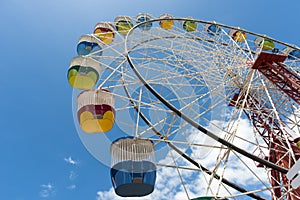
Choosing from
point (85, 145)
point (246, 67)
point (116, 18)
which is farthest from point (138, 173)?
point (116, 18)

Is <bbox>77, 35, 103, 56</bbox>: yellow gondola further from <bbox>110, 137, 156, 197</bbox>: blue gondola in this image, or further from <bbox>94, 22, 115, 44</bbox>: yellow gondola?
<bbox>110, 137, 156, 197</bbox>: blue gondola

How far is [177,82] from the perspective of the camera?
11539 mm

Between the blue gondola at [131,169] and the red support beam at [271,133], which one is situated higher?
the red support beam at [271,133]

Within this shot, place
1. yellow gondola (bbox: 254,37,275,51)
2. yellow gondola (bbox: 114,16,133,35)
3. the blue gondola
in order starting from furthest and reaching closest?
1. yellow gondola (bbox: 114,16,133,35)
2. yellow gondola (bbox: 254,37,275,51)
3. the blue gondola

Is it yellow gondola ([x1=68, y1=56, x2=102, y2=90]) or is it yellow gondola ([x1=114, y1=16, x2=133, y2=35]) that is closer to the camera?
yellow gondola ([x1=68, y1=56, x2=102, y2=90])

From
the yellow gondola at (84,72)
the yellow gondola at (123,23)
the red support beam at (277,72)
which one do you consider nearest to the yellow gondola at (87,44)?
the yellow gondola at (84,72)

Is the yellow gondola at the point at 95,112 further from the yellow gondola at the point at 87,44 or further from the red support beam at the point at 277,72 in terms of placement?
the red support beam at the point at 277,72

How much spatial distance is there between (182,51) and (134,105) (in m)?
3.54

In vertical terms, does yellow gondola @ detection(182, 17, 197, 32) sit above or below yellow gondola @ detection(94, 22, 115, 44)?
above

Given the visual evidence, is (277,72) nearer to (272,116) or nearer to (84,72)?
(272,116)

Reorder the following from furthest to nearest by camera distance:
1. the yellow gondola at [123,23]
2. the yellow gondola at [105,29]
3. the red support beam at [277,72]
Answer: the yellow gondola at [123,23] < the yellow gondola at [105,29] < the red support beam at [277,72]

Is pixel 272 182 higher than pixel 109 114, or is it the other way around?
pixel 109 114

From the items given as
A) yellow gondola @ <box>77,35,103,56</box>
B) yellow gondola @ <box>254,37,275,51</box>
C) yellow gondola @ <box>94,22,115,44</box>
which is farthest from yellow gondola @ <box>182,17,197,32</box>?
yellow gondola @ <box>77,35,103,56</box>

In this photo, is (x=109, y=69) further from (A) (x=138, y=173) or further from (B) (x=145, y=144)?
(A) (x=138, y=173)
